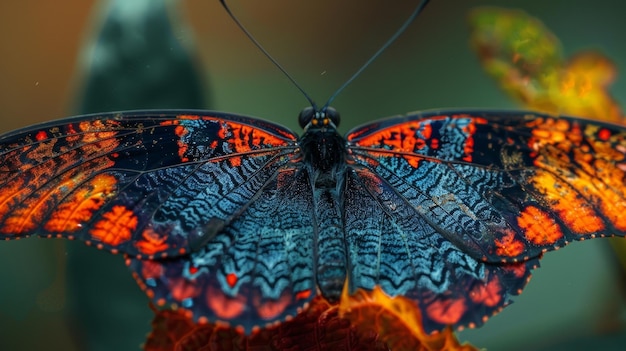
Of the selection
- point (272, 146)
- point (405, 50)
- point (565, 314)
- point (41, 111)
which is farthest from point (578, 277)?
point (41, 111)

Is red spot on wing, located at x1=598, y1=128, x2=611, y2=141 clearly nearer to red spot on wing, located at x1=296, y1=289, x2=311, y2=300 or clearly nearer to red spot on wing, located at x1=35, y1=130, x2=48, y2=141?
red spot on wing, located at x1=296, y1=289, x2=311, y2=300

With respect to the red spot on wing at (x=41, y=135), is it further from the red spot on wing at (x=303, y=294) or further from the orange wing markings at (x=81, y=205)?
the red spot on wing at (x=303, y=294)

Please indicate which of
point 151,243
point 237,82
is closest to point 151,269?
point 151,243

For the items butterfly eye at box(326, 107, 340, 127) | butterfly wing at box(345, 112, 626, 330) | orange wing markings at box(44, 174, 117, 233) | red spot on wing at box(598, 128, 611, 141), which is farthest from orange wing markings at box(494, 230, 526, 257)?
orange wing markings at box(44, 174, 117, 233)

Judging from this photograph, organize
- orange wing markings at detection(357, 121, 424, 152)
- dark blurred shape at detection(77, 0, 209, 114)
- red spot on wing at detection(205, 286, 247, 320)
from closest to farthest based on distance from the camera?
red spot on wing at detection(205, 286, 247, 320)
orange wing markings at detection(357, 121, 424, 152)
dark blurred shape at detection(77, 0, 209, 114)

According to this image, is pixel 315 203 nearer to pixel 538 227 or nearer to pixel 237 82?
pixel 538 227

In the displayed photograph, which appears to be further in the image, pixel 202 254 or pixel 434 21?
pixel 434 21

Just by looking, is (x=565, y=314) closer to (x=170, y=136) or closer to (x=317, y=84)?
(x=170, y=136)

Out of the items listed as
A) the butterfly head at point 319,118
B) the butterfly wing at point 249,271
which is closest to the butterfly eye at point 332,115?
the butterfly head at point 319,118
